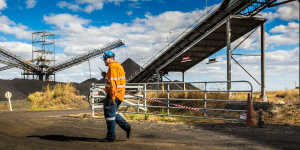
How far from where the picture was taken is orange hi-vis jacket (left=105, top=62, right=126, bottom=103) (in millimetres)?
5891

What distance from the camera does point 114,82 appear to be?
5.91m

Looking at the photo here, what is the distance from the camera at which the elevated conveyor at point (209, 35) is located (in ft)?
59.1

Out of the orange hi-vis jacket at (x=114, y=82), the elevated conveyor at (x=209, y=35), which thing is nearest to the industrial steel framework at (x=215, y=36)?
the elevated conveyor at (x=209, y=35)

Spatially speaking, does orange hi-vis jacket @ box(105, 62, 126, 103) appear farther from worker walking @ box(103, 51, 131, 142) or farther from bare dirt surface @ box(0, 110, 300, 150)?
bare dirt surface @ box(0, 110, 300, 150)

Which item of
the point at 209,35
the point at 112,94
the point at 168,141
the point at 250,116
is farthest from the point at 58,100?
the point at 168,141

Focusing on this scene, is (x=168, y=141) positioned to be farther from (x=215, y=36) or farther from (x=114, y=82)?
(x=215, y=36)

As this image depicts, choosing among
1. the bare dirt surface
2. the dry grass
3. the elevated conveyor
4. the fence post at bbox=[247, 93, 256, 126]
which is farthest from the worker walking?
the dry grass

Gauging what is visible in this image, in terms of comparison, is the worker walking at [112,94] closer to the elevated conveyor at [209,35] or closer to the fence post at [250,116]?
the fence post at [250,116]

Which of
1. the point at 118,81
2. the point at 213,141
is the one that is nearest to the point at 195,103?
the point at 213,141

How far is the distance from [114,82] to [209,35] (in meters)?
15.4

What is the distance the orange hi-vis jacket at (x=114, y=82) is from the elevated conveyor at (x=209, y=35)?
45.0ft

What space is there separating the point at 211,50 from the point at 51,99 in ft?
45.7

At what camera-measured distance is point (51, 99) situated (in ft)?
69.4

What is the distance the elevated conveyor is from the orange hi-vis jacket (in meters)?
13.7
